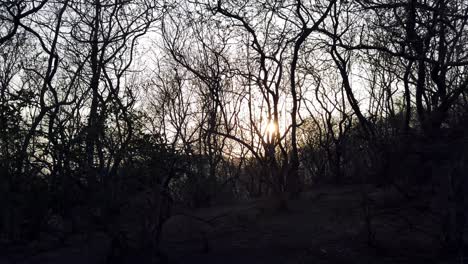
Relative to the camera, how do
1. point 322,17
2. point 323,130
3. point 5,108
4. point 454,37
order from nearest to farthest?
point 5,108 → point 454,37 → point 322,17 → point 323,130

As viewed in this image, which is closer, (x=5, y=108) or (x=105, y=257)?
Answer: (x=5, y=108)

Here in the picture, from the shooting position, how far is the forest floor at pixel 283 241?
9648 millimetres

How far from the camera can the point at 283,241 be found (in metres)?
11.4

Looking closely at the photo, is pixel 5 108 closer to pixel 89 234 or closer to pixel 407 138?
pixel 89 234

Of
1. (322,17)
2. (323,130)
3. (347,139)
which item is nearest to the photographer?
(322,17)

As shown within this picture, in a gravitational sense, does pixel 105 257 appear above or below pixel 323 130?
below

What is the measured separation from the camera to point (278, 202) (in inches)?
581

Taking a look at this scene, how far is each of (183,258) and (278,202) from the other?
4891mm

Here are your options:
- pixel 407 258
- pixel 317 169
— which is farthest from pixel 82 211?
pixel 317 169

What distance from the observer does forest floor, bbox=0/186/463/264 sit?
31.7 feet

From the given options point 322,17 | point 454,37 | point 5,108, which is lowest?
point 5,108

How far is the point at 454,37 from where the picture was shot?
1151 cm

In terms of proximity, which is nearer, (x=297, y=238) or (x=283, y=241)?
(x=283, y=241)

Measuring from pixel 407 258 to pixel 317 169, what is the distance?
624 inches
